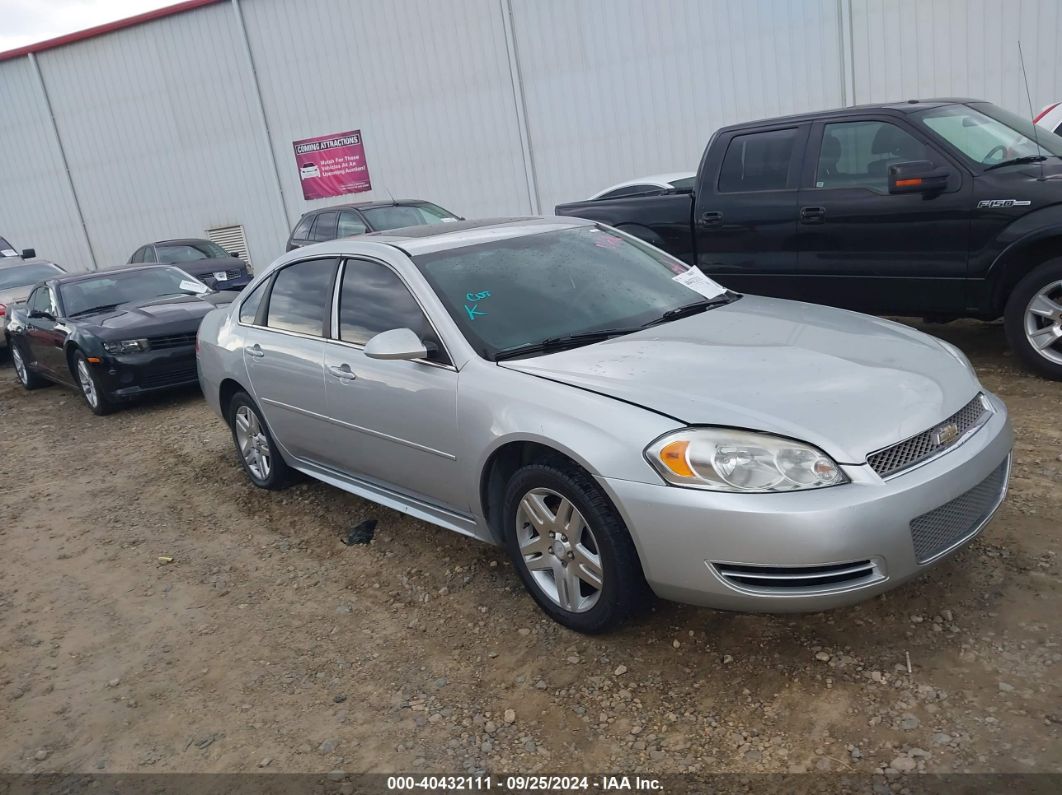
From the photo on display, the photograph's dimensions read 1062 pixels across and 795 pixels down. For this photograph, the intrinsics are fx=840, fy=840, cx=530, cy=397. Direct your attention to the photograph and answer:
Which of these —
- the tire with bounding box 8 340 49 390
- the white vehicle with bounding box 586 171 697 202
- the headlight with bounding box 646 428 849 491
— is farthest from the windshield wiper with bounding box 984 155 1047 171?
the tire with bounding box 8 340 49 390

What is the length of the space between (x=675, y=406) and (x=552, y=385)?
52cm

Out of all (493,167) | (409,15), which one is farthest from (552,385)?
(409,15)

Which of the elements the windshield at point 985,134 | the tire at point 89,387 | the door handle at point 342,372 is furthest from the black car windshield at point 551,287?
the tire at point 89,387

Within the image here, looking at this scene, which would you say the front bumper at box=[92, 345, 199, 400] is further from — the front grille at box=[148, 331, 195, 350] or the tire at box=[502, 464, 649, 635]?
the tire at box=[502, 464, 649, 635]

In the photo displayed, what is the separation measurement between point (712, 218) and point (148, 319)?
5.43 meters

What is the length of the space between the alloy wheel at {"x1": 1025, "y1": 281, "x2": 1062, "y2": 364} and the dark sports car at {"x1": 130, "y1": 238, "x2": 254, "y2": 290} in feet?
36.6

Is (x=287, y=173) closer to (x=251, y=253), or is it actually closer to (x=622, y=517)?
(x=251, y=253)

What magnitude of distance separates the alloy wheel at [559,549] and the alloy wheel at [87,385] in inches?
255

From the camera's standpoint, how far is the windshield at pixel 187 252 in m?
15.2

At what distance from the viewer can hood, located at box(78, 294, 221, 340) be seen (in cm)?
805

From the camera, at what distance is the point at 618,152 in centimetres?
1563

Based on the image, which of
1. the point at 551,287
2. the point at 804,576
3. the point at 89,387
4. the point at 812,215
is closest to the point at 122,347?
the point at 89,387

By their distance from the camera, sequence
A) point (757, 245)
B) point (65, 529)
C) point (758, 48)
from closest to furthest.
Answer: point (65, 529)
point (757, 245)
point (758, 48)

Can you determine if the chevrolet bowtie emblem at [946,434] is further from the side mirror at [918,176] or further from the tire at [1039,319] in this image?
the side mirror at [918,176]
